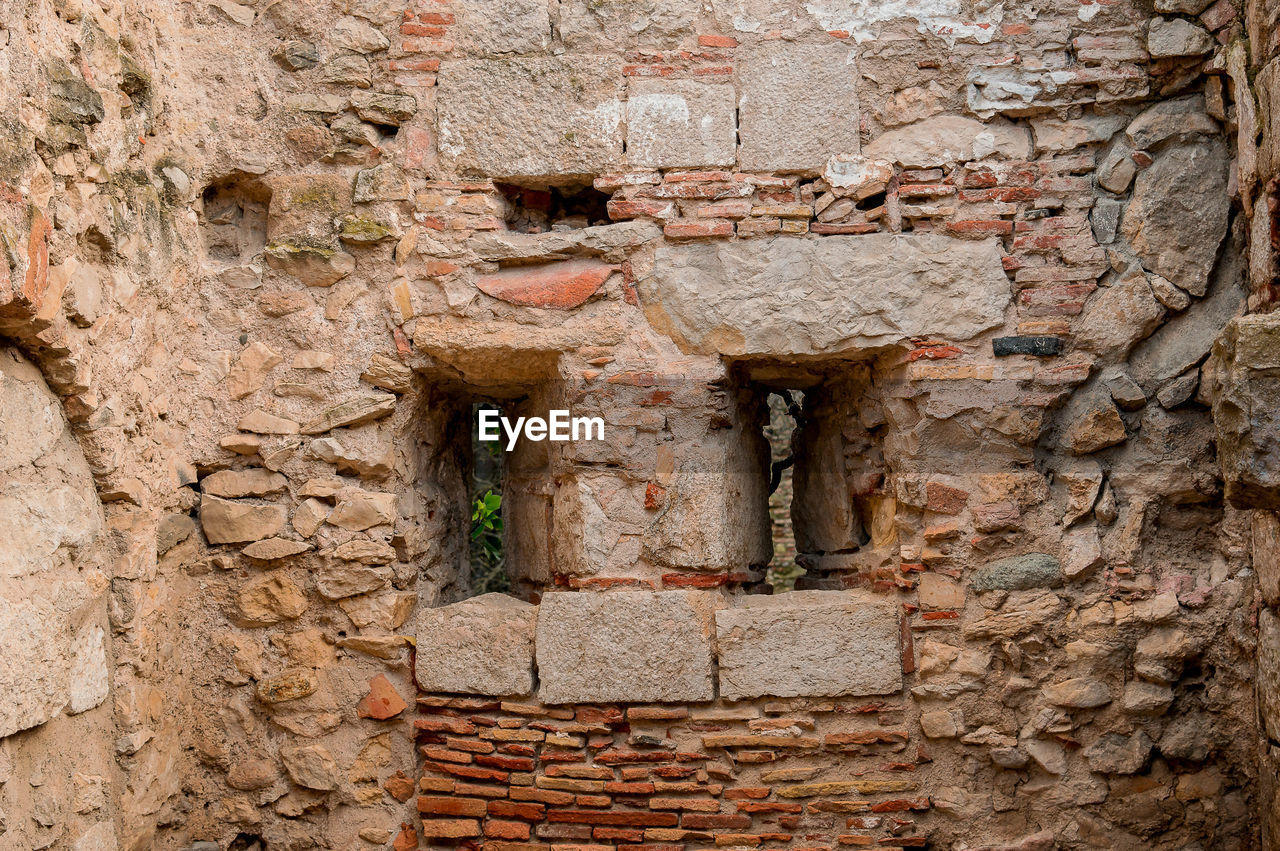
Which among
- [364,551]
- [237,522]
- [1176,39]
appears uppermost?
[1176,39]

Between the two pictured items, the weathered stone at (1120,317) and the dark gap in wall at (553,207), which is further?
the dark gap in wall at (553,207)

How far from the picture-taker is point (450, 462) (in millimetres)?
3742

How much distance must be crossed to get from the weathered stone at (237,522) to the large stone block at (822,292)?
1371 mm

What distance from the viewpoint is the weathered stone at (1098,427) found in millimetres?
3076

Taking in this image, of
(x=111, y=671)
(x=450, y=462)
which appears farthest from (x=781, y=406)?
(x=111, y=671)

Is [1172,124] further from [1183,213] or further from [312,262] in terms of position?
[312,262]

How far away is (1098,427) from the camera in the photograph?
10.1ft

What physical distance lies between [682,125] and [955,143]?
859 mm

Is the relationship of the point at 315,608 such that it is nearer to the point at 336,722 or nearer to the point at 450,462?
the point at 336,722

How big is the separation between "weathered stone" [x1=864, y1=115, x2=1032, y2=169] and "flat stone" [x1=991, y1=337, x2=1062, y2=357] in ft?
1.89

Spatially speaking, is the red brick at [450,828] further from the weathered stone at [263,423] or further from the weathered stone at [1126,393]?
the weathered stone at [1126,393]

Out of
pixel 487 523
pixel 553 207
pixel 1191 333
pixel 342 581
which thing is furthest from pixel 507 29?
pixel 487 523

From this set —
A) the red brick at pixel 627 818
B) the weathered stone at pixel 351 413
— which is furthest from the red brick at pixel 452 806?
the weathered stone at pixel 351 413

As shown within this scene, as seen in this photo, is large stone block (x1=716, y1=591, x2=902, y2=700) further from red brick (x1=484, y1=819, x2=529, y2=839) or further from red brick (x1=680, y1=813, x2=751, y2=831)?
red brick (x1=484, y1=819, x2=529, y2=839)
